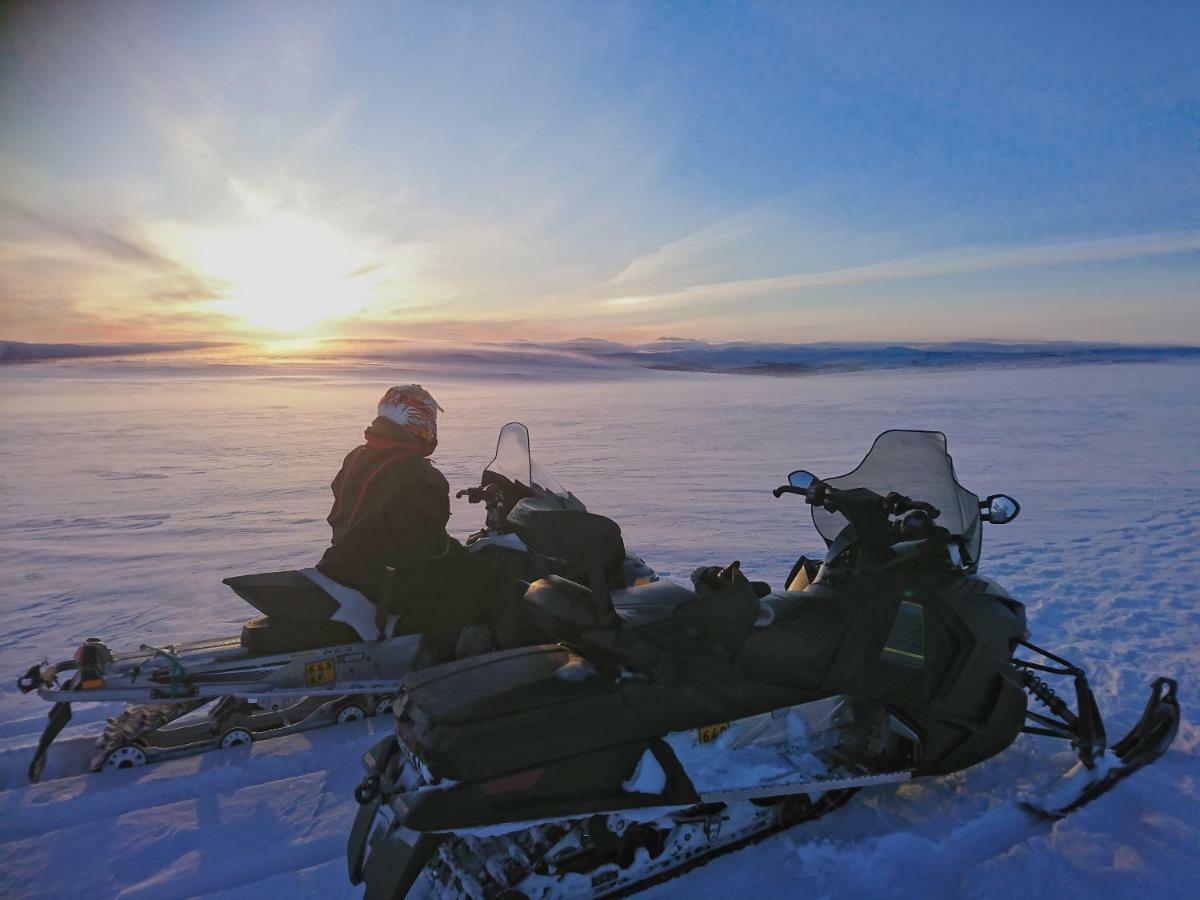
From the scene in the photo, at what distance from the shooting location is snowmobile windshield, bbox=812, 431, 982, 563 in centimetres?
306

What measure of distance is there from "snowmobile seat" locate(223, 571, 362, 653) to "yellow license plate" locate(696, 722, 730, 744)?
2013 millimetres

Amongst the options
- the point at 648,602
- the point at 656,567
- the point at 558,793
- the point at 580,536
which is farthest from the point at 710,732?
the point at 656,567

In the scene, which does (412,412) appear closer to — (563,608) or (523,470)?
(523,470)

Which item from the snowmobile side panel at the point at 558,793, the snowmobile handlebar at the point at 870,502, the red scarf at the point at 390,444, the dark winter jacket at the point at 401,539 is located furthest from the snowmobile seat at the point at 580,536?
the red scarf at the point at 390,444

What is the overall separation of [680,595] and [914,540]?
1.10 m

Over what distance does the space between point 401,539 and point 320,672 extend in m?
0.75

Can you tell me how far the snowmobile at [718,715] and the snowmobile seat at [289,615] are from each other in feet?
4.78

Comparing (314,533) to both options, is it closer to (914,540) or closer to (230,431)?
(914,540)

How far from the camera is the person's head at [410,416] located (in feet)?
12.7

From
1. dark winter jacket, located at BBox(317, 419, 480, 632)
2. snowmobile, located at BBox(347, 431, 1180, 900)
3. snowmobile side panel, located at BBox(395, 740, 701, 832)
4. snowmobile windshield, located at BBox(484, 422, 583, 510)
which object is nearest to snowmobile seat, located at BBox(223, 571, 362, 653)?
dark winter jacket, located at BBox(317, 419, 480, 632)

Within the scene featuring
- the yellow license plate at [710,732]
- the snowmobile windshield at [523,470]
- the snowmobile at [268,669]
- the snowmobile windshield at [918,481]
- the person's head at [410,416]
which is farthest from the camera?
the snowmobile windshield at [523,470]

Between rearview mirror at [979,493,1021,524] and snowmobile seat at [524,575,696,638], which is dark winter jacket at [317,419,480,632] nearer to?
snowmobile seat at [524,575,696,638]

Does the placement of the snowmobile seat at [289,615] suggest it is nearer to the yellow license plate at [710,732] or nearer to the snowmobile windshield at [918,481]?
the yellow license plate at [710,732]

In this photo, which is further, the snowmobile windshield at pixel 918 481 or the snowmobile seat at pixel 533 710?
the snowmobile windshield at pixel 918 481
